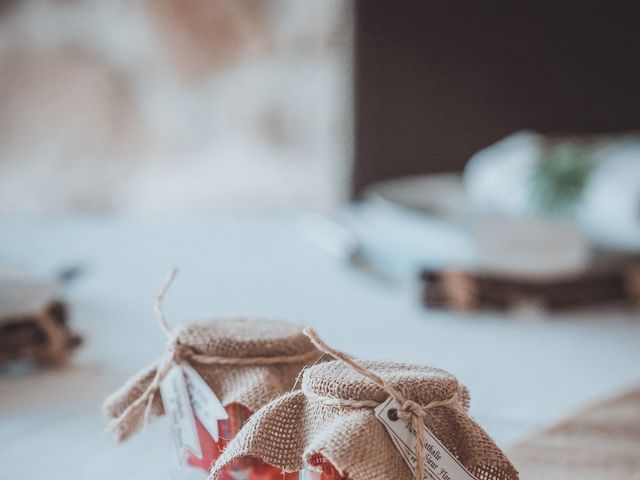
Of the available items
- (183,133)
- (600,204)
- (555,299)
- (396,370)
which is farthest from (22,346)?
(183,133)

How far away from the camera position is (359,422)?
469 mm

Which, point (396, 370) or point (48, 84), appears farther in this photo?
point (48, 84)

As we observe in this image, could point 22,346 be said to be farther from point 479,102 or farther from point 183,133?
point 479,102

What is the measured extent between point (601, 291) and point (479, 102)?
5.14 feet

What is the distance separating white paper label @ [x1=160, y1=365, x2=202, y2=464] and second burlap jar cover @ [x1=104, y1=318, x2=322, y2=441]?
11mm

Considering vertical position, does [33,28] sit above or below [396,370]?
above

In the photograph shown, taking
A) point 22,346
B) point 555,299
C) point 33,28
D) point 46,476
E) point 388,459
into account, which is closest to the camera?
point 388,459

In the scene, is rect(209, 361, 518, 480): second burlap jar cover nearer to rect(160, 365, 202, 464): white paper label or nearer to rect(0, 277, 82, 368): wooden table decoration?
rect(160, 365, 202, 464): white paper label

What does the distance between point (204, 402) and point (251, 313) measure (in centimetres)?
26

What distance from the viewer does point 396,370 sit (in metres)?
0.52

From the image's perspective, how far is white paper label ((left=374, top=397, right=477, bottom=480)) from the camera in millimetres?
479

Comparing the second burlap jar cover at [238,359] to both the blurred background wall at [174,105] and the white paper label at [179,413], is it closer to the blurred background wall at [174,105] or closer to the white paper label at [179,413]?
the white paper label at [179,413]

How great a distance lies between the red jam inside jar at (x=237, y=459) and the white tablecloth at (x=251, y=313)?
4.4 inches

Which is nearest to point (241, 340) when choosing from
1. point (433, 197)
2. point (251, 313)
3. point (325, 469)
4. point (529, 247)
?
point (325, 469)
